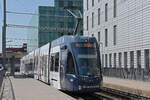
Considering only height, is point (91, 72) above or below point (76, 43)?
below

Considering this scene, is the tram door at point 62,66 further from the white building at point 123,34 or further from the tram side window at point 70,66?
the white building at point 123,34

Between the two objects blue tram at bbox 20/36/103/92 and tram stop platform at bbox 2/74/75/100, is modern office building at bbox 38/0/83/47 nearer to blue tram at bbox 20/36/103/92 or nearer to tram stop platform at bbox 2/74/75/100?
tram stop platform at bbox 2/74/75/100

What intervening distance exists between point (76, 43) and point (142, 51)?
54.2ft

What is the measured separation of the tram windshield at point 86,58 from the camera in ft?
46.0

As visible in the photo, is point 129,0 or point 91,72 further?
point 129,0

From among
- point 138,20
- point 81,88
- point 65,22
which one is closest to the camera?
point 81,88

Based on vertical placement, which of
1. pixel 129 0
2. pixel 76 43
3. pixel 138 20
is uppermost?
pixel 129 0

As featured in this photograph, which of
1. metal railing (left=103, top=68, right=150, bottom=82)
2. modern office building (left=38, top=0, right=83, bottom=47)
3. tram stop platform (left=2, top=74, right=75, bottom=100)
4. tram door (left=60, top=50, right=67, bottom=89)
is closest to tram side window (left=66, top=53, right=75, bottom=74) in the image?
tram door (left=60, top=50, right=67, bottom=89)

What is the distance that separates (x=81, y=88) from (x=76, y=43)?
2465mm

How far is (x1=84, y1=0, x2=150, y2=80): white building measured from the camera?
29031mm

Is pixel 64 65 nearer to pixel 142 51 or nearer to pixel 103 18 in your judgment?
pixel 142 51

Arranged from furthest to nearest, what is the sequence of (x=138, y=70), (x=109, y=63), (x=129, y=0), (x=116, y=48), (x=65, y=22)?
(x=65, y=22)
(x=109, y=63)
(x=116, y=48)
(x=129, y=0)
(x=138, y=70)

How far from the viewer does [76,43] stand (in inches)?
581

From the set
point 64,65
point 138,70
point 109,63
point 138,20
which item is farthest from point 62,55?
point 109,63
